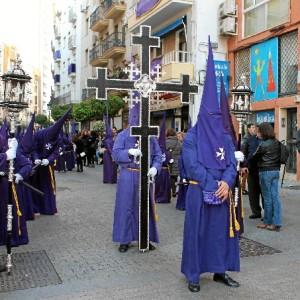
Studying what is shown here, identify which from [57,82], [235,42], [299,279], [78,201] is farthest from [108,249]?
[57,82]

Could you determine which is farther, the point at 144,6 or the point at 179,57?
the point at 144,6

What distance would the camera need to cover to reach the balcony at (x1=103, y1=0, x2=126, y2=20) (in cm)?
2906

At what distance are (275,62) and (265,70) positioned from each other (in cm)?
62

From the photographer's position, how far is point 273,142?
7648 millimetres

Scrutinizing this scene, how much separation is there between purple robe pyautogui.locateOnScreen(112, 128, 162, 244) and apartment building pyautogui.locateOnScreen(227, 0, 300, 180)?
9.69 metres

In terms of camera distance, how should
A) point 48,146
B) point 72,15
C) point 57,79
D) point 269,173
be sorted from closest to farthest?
point 269,173, point 48,146, point 72,15, point 57,79

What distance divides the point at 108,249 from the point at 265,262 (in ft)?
6.95

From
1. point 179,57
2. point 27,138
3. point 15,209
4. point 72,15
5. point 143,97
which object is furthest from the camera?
point 72,15

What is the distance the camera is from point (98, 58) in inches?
1294

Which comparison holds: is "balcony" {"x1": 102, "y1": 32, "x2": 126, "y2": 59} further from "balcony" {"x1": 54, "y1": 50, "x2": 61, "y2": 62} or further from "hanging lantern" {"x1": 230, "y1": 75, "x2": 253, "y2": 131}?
"hanging lantern" {"x1": 230, "y1": 75, "x2": 253, "y2": 131}

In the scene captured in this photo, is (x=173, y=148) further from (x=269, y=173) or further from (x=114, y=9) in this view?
(x=114, y=9)

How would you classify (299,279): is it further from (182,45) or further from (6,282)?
(182,45)

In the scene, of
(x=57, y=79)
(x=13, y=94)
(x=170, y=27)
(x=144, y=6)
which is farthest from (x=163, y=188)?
(x=57, y=79)

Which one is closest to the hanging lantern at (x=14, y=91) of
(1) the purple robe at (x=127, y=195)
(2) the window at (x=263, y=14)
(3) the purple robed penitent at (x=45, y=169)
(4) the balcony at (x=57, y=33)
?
(1) the purple robe at (x=127, y=195)
